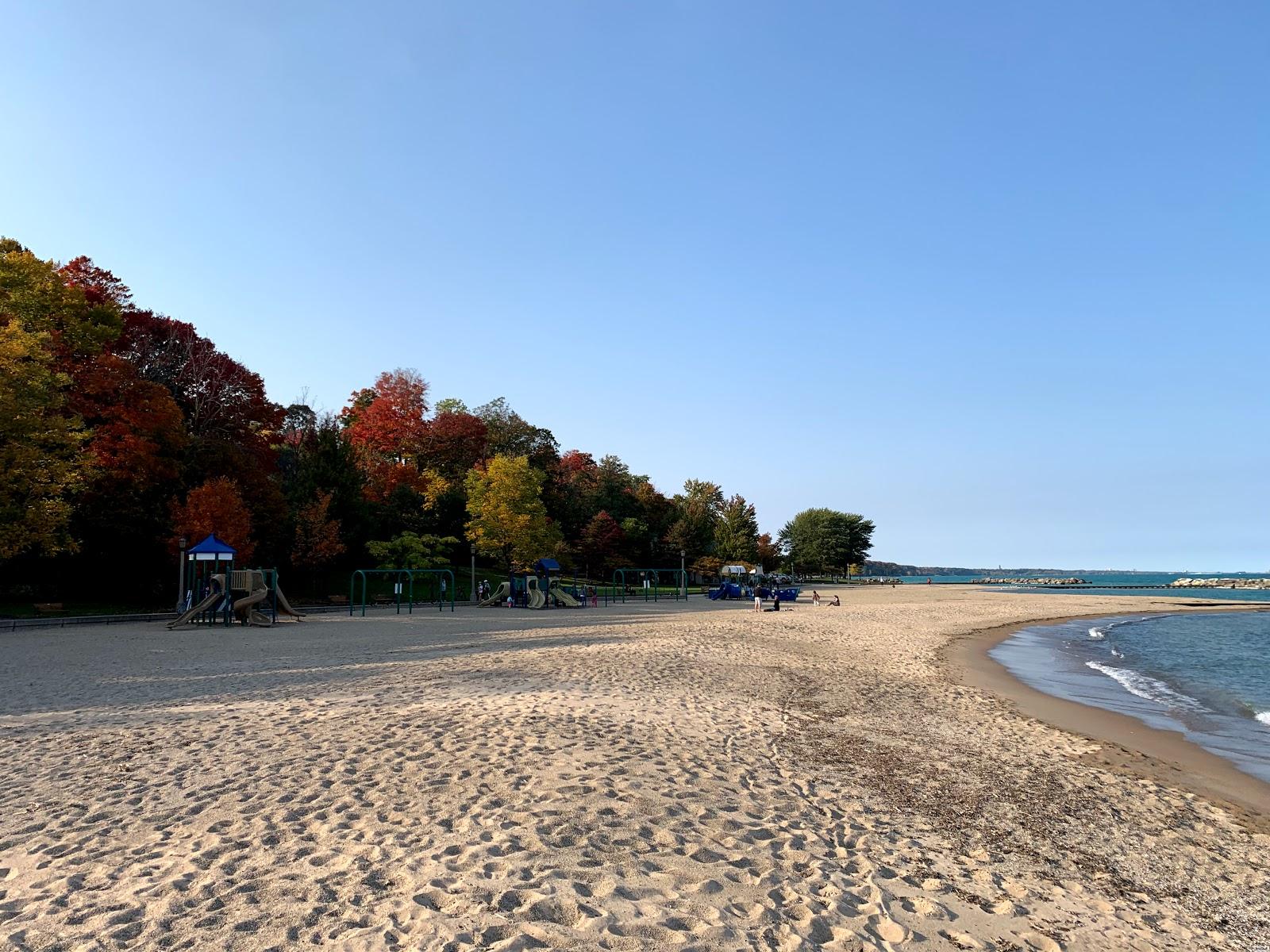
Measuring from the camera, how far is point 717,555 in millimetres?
82938

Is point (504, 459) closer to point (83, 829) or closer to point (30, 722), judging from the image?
point (30, 722)

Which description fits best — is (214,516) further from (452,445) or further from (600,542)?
(600,542)

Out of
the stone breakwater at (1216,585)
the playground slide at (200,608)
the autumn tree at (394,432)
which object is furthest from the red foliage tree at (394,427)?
the stone breakwater at (1216,585)

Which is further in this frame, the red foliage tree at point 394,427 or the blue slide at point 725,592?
the red foliage tree at point 394,427

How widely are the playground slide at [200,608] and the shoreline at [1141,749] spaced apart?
24771 millimetres

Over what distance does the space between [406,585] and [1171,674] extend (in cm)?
3987

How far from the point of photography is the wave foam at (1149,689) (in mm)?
15672

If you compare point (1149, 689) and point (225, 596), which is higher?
point (225, 596)

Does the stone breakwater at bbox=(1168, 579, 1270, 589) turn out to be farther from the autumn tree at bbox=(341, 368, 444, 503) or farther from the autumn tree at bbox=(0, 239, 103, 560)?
the autumn tree at bbox=(0, 239, 103, 560)

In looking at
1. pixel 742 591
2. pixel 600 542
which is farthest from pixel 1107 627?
pixel 600 542

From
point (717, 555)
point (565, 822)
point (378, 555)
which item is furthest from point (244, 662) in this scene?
point (717, 555)

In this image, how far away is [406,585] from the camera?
1832 inches

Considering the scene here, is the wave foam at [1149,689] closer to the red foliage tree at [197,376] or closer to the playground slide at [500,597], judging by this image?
the playground slide at [500,597]

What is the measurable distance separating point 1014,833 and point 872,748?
293cm
